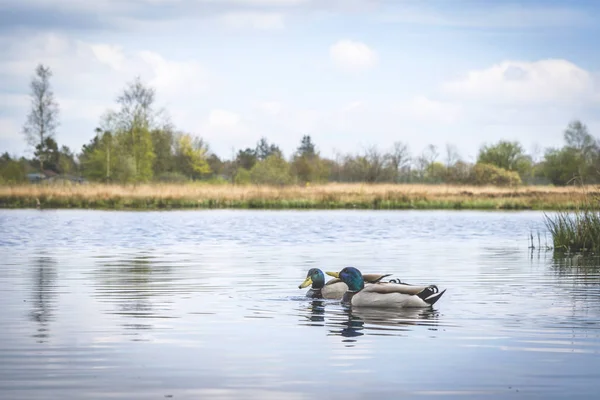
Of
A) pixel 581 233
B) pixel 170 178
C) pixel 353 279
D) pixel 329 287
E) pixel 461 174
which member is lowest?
pixel 329 287

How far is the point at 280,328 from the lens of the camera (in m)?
11.3

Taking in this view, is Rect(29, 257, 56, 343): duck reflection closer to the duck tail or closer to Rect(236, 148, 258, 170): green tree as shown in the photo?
the duck tail

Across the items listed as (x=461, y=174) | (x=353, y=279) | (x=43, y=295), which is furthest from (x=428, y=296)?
(x=461, y=174)

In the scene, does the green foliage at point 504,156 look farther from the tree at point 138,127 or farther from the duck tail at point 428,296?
the duck tail at point 428,296

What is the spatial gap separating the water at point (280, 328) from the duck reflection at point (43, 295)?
0.03m

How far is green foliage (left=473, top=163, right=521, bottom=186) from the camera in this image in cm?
8056

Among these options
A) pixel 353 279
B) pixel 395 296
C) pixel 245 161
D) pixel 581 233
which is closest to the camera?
pixel 395 296

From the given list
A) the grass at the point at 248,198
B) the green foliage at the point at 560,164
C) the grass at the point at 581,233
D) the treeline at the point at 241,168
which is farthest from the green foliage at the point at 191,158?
the grass at the point at 581,233

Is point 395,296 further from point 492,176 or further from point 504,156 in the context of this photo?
point 504,156

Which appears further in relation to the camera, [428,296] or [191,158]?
[191,158]

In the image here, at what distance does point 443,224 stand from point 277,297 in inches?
1016

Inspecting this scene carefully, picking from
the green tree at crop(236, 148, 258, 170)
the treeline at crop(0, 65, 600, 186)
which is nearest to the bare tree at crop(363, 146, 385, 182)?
the treeline at crop(0, 65, 600, 186)

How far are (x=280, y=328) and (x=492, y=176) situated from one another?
2798 inches

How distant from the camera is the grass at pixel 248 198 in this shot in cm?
5153
